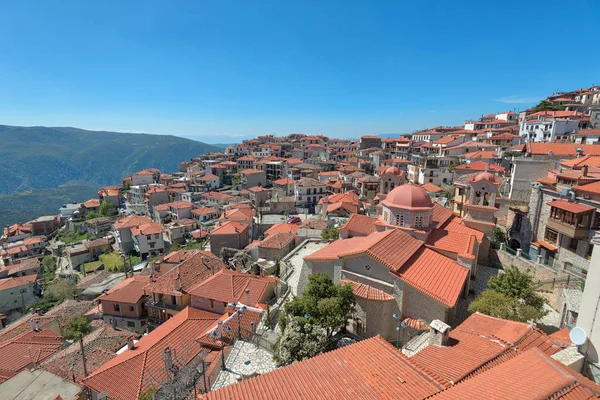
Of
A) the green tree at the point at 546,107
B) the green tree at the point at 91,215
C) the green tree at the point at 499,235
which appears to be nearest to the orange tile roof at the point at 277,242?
the green tree at the point at 499,235

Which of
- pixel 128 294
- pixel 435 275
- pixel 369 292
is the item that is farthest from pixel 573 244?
pixel 128 294

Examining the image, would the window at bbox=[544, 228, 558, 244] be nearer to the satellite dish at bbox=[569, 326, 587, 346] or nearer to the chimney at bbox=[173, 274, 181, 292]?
the satellite dish at bbox=[569, 326, 587, 346]

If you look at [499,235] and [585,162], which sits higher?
[585,162]

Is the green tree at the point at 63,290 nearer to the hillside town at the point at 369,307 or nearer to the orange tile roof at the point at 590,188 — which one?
the hillside town at the point at 369,307

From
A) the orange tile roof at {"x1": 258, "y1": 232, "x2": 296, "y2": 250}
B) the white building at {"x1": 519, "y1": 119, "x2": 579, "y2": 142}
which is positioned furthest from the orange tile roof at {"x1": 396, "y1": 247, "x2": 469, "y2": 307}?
the white building at {"x1": 519, "y1": 119, "x2": 579, "y2": 142}

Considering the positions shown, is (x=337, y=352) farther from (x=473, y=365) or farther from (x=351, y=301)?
(x=351, y=301)

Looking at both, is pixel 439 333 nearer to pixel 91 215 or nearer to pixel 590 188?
pixel 590 188
